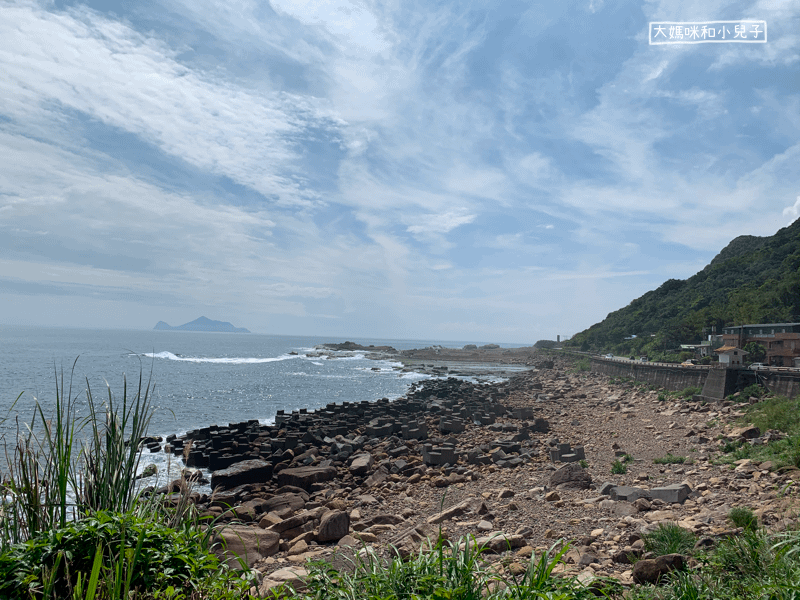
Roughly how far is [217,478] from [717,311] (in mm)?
54019

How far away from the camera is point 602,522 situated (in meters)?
6.79

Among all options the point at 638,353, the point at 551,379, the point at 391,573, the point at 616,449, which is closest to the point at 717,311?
the point at 638,353

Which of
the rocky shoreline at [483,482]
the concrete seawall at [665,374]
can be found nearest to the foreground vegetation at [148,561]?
the rocky shoreline at [483,482]

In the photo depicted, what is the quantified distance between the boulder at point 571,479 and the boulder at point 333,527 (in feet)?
15.9

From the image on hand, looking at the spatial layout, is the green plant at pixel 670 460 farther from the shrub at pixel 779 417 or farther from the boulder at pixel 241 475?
the boulder at pixel 241 475

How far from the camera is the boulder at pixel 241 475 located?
12.8 m

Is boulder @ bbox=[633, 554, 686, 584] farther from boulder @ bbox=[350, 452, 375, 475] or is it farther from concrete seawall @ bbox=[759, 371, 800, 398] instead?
concrete seawall @ bbox=[759, 371, 800, 398]

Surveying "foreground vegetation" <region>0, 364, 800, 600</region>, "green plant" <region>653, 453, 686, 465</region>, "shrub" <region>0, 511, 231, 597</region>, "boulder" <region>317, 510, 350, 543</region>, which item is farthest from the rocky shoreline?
"shrub" <region>0, 511, 231, 597</region>

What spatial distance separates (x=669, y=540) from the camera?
198 inches

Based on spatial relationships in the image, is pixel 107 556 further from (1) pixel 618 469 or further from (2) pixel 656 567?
(1) pixel 618 469

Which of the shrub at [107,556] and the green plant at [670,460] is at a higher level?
the shrub at [107,556]

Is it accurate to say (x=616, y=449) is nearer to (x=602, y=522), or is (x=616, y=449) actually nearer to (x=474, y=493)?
(x=474, y=493)

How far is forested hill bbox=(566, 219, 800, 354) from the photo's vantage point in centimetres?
4397

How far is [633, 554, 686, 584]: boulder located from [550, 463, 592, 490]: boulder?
540 centimetres
